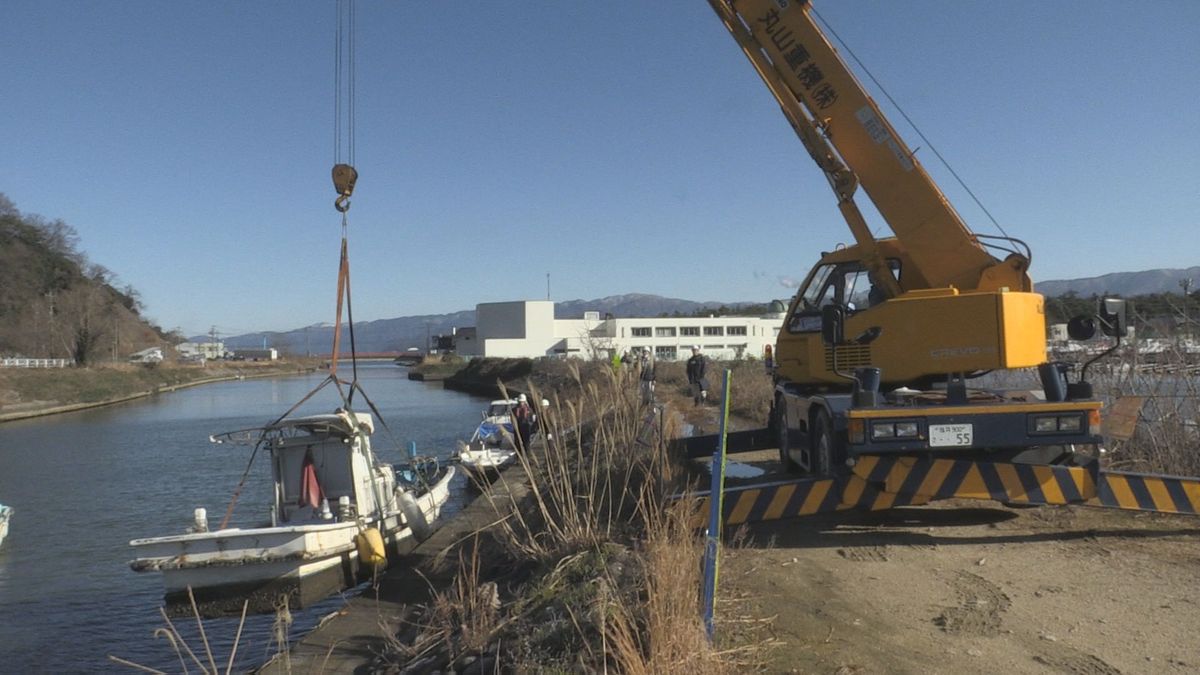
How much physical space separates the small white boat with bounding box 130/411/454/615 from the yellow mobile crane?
6964 mm

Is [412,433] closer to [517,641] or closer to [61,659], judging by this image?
[61,659]

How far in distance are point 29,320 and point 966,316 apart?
102 meters

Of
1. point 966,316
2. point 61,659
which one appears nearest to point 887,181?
point 966,316

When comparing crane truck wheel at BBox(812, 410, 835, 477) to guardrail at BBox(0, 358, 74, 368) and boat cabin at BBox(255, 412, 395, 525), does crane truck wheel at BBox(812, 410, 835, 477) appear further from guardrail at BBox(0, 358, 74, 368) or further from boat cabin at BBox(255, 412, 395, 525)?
guardrail at BBox(0, 358, 74, 368)

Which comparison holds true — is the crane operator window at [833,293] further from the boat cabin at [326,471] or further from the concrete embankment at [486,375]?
the concrete embankment at [486,375]

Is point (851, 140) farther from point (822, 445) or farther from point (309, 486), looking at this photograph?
point (309, 486)

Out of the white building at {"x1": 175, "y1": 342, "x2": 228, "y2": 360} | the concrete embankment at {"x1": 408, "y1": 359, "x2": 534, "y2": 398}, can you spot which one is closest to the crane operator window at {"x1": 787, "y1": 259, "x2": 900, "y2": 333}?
the concrete embankment at {"x1": 408, "y1": 359, "x2": 534, "y2": 398}

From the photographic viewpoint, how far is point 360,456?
14.5 metres

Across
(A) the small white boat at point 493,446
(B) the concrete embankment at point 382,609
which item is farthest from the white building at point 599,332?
(B) the concrete embankment at point 382,609

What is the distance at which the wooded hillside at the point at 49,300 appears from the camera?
8403 centimetres

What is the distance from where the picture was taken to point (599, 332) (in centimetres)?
8488

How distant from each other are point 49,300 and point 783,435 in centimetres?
9993

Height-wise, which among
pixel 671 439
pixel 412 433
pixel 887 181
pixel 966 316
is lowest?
pixel 412 433

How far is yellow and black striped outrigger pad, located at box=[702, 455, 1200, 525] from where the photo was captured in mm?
7582
